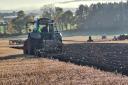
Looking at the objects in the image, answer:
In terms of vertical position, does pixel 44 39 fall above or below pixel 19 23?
above

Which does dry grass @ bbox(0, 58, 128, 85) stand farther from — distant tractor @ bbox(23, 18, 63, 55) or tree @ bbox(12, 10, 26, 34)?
tree @ bbox(12, 10, 26, 34)

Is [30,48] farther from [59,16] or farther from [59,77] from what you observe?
[59,16]

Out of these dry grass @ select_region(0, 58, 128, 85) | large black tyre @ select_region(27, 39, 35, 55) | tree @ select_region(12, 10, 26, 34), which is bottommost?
tree @ select_region(12, 10, 26, 34)

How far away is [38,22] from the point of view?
3178cm

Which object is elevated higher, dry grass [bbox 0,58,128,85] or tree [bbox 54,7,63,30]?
dry grass [bbox 0,58,128,85]

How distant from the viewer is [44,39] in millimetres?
31594

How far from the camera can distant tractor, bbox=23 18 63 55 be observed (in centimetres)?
3111

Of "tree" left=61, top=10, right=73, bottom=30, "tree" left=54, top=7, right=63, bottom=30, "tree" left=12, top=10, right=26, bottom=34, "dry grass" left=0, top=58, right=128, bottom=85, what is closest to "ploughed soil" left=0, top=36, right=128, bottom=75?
"dry grass" left=0, top=58, right=128, bottom=85

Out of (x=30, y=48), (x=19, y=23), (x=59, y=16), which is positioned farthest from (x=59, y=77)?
(x=59, y=16)

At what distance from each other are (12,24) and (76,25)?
77.2 ft

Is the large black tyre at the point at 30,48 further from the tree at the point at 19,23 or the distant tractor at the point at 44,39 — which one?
the tree at the point at 19,23

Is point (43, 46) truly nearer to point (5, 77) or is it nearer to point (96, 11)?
point (5, 77)

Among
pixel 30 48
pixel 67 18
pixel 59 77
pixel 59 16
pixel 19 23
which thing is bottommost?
pixel 19 23

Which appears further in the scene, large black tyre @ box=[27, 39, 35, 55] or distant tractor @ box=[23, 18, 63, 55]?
large black tyre @ box=[27, 39, 35, 55]
